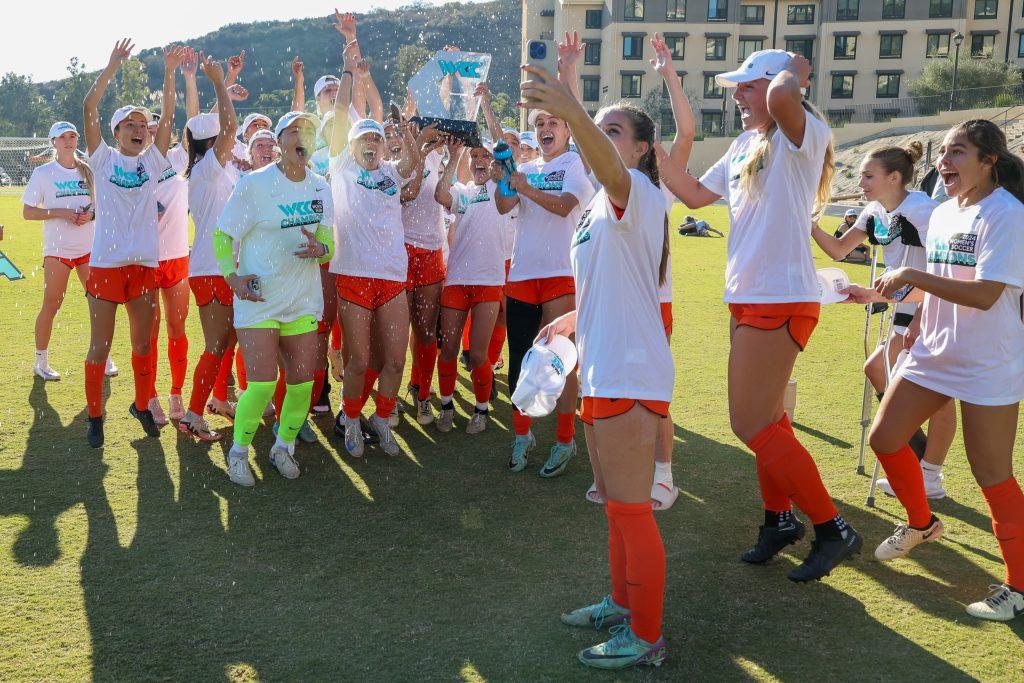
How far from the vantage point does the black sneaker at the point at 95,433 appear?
609 cm

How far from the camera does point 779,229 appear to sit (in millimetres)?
3834

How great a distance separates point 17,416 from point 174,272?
5.33ft

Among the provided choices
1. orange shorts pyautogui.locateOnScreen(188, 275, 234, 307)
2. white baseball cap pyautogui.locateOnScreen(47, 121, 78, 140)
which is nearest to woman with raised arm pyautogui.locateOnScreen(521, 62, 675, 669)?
orange shorts pyautogui.locateOnScreen(188, 275, 234, 307)

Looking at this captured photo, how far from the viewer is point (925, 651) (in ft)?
11.8

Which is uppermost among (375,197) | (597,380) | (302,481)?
(375,197)

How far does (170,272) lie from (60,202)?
2.22 metres

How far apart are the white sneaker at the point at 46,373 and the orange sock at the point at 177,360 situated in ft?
5.65

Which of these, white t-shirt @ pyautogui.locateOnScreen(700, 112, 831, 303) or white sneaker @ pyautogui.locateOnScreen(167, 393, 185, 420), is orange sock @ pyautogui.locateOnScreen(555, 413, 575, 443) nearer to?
white t-shirt @ pyautogui.locateOnScreen(700, 112, 831, 303)

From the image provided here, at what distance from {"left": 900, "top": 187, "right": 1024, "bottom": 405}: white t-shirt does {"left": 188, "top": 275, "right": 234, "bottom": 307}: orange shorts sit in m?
4.50

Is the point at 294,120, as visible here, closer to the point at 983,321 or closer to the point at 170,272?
the point at 170,272

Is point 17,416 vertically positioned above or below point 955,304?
below

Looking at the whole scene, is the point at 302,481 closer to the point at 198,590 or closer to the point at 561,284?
the point at 198,590

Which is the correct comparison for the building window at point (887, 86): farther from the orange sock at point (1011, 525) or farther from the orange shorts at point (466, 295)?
the orange sock at point (1011, 525)

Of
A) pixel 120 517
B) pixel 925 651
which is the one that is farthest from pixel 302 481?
pixel 925 651
